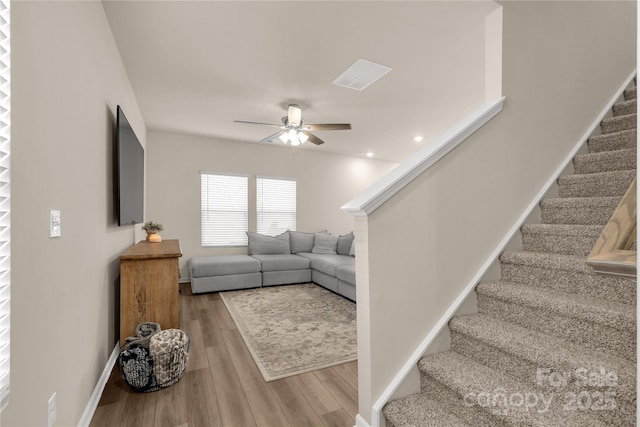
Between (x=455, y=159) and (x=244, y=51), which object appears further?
(x=244, y=51)

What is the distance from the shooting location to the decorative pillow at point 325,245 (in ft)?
20.2

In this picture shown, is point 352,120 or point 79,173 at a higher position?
point 352,120

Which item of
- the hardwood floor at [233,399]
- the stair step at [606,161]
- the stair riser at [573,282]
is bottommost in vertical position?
the hardwood floor at [233,399]

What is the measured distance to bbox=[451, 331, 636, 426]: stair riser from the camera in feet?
3.80

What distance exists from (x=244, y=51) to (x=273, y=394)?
284 cm

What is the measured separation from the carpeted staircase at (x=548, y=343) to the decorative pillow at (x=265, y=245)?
435cm

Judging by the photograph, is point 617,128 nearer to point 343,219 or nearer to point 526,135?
point 526,135

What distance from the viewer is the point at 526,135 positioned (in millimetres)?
2301

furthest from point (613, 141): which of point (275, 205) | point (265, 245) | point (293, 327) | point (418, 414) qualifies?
point (275, 205)

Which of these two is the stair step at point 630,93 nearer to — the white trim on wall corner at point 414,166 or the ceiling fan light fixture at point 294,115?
the white trim on wall corner at point 414,166

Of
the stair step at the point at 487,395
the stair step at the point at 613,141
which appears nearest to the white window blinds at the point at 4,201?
the stair step at the point at 487,395

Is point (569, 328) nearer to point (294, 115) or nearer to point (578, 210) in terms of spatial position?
point (578, 210)

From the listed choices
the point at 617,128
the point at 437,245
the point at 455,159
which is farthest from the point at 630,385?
the point at 617,128

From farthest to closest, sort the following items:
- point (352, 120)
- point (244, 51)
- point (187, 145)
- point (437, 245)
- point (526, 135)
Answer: point (187, 145) < point (352, 120) < point (244, 51) < point (526, 135) < point (437, 245)
